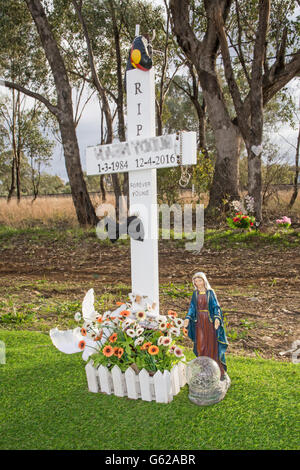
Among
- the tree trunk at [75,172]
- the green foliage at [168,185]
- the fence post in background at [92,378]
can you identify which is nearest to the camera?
the fence post in background at [92,378]

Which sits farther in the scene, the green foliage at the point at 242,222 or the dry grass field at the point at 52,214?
the dry grass field at the point at 52,214

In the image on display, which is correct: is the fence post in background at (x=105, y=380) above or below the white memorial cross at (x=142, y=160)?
below

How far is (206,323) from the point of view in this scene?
3471 mm

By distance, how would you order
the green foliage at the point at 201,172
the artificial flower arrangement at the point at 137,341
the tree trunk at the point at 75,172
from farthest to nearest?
the green foliage at the point at 201,172 → the tree trunk at the point at 75,172 → the artificial flower arrangement at the point at 137,341

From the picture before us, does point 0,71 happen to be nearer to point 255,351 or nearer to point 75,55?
point 75,55

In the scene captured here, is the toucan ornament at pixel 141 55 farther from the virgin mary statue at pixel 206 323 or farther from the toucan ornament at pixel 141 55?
the virgin mary statue at pixel 206 323

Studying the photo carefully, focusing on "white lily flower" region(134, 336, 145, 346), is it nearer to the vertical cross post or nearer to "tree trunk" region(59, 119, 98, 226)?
the vertical cross post

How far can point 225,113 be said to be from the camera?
45.0 ft

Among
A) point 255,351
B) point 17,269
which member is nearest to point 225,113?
point 17,269

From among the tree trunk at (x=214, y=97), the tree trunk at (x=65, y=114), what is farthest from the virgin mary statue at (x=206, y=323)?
the tree trunk at (x=214, y=97)

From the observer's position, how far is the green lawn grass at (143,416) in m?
2.93

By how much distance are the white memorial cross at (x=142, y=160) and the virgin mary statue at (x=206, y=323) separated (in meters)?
0.63

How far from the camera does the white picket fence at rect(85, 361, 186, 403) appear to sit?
3354mm

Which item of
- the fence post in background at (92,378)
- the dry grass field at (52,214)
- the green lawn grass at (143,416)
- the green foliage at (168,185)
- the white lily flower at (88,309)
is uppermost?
the green foliage at (168,185)
